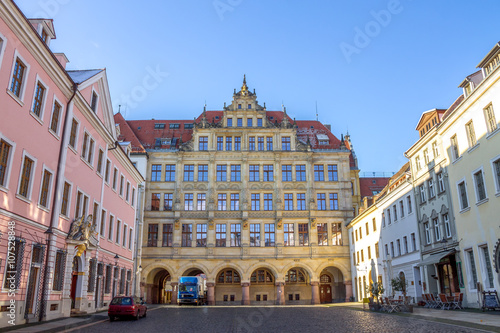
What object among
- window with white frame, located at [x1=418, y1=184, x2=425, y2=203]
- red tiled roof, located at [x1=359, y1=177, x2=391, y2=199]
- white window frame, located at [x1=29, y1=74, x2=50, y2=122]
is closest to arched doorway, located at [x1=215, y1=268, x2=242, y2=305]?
red tiled roof, located at [x1=359, y1=177, x2=391, y2=199]

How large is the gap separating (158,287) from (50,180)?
3666cm

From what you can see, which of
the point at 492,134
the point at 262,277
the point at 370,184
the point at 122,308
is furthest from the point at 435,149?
the point at 370,184

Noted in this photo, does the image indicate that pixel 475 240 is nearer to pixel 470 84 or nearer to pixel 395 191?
pixel 470 84

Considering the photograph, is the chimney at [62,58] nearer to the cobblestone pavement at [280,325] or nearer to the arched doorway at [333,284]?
the cobblestone pavement at [280,325]

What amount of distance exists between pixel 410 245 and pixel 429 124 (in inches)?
399

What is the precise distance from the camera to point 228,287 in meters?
53.1

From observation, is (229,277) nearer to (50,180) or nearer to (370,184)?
(370,184)

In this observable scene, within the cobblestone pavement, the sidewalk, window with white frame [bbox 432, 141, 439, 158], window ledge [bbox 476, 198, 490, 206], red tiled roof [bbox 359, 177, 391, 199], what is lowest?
the cobblestone pavement

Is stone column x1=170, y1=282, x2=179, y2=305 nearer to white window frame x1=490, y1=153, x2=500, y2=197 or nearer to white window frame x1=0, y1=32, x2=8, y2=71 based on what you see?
white window frame x1=490, y1=153, x2=500, y2=197

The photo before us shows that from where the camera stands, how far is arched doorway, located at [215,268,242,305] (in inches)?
2072

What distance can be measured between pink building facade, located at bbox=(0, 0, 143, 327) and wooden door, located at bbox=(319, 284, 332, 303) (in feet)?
97.1

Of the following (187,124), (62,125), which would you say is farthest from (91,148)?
(187,124)

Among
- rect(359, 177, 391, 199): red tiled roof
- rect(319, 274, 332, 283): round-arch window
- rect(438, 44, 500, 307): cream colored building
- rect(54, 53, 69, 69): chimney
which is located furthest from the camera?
rect(359, 177, 391, 199): red tiled roof

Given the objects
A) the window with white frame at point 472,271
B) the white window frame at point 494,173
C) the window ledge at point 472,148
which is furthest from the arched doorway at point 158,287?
the white window frame at point 494,173
